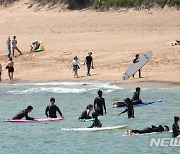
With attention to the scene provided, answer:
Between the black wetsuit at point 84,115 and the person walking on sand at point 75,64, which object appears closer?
the black wetsuit at point 84,115

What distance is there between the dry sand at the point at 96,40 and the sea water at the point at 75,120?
1.89 metres

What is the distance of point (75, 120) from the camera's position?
26688 millimetres

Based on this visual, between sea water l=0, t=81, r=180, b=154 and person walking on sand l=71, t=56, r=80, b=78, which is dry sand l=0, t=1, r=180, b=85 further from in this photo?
sea water l=0, t=81, r=180, b=154

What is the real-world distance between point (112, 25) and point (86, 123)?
61.5ft

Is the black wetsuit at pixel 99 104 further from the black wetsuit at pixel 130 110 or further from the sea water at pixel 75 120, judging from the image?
the black wetsuit at pixel 130 110

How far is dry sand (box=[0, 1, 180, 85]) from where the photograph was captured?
119ft

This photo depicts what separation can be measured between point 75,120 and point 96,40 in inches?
599

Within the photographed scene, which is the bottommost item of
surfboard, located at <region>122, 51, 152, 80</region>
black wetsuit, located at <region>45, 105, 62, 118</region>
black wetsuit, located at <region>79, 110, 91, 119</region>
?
black wetsuit, located at <region>79, 110, 91, 119</region>

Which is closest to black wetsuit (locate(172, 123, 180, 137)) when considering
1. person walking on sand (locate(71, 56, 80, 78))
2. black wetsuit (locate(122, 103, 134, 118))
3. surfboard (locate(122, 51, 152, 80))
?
black wetsuit (locate(122, 103, 134, 118))

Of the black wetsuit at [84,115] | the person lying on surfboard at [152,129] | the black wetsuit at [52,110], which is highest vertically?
the black wetsuit at [52,110]

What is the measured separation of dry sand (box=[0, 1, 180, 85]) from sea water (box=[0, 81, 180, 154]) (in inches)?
74.4

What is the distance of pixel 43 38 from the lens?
4388 cm

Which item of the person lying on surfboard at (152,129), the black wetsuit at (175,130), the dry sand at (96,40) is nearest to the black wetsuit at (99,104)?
the person lying on surfboard at (152,129)

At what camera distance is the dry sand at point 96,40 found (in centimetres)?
3622
